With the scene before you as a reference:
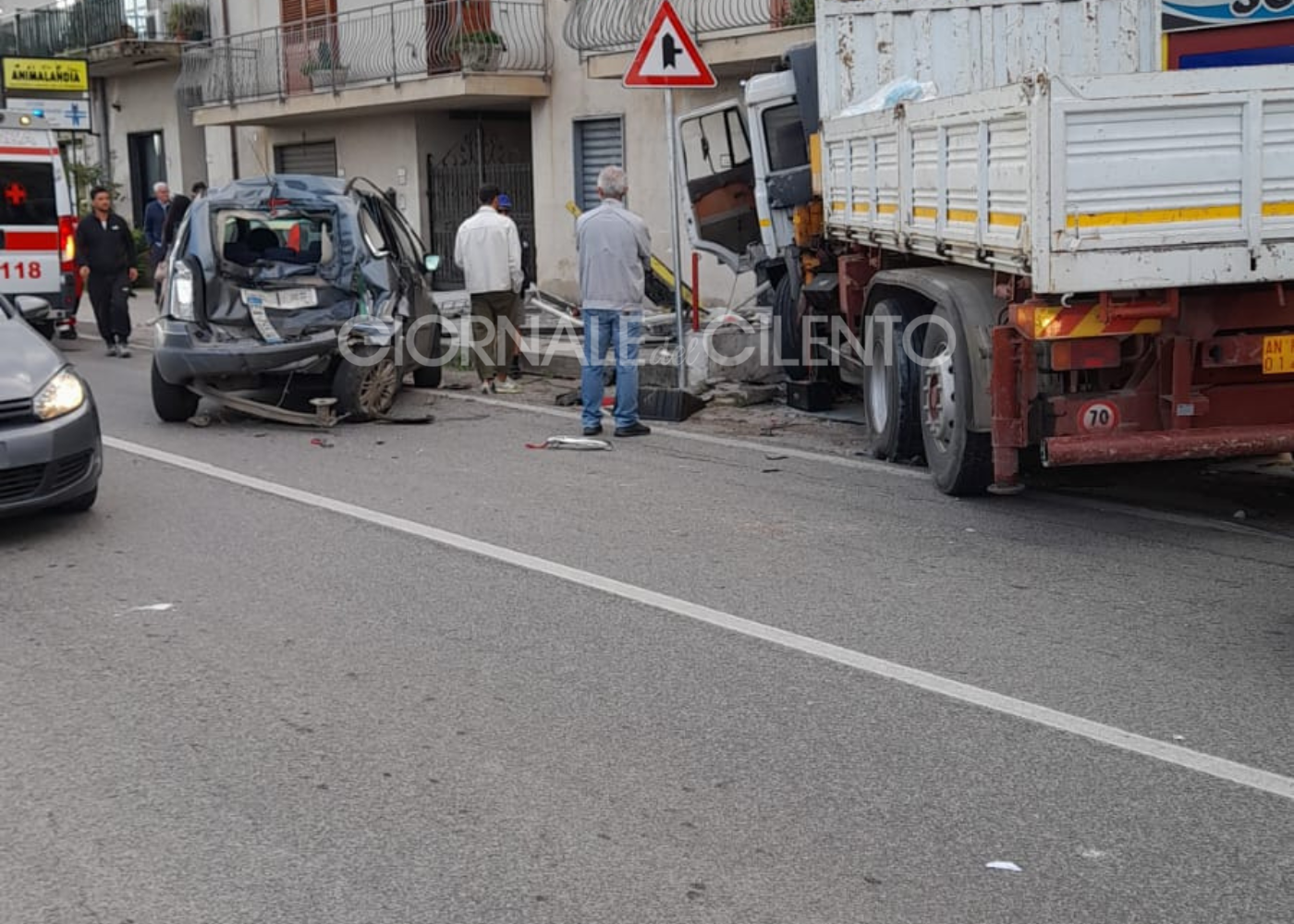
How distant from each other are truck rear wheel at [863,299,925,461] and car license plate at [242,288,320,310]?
4.29 metres

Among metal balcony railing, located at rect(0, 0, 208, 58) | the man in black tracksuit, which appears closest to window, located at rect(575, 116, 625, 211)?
the man in black tracksuit

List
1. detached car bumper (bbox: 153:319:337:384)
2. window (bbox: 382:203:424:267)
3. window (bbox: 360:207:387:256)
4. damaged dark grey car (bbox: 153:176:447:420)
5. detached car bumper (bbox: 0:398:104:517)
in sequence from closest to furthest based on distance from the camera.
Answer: detached car bumper (bbox: 0:398:104:517)
detached car bumper (bbox: 153:319:337:384)
damaged dark grey car (bbox: 153:176:447:420)
window (bbox: 360:207:387:256)
window (bbox: 382:203:424:267)

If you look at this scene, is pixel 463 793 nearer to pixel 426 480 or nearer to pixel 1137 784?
pixel 1137 784

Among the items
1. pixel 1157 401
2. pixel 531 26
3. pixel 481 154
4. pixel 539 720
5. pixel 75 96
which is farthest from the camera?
pixel 75 96

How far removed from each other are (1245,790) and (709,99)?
16.6 m

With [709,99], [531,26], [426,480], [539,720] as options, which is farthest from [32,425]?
[531,26]

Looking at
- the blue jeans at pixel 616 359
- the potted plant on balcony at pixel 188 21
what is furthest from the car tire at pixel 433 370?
the potted plant on balcony at pixel 188 21

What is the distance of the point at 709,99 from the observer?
66.1 ft

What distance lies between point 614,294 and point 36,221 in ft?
31.7

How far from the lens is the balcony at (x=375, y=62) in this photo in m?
22.7

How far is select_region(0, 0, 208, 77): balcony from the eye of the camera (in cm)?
3081

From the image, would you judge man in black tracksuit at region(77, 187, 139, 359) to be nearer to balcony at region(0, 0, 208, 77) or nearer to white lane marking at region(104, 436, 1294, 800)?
white lane marking at region(104, 436, 1294, 800)

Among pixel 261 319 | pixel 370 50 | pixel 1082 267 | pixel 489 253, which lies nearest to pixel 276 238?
pixel 261 319

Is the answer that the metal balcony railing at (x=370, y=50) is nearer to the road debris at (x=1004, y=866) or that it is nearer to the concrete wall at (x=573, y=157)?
the concrete wall at (x=573, y=157)
